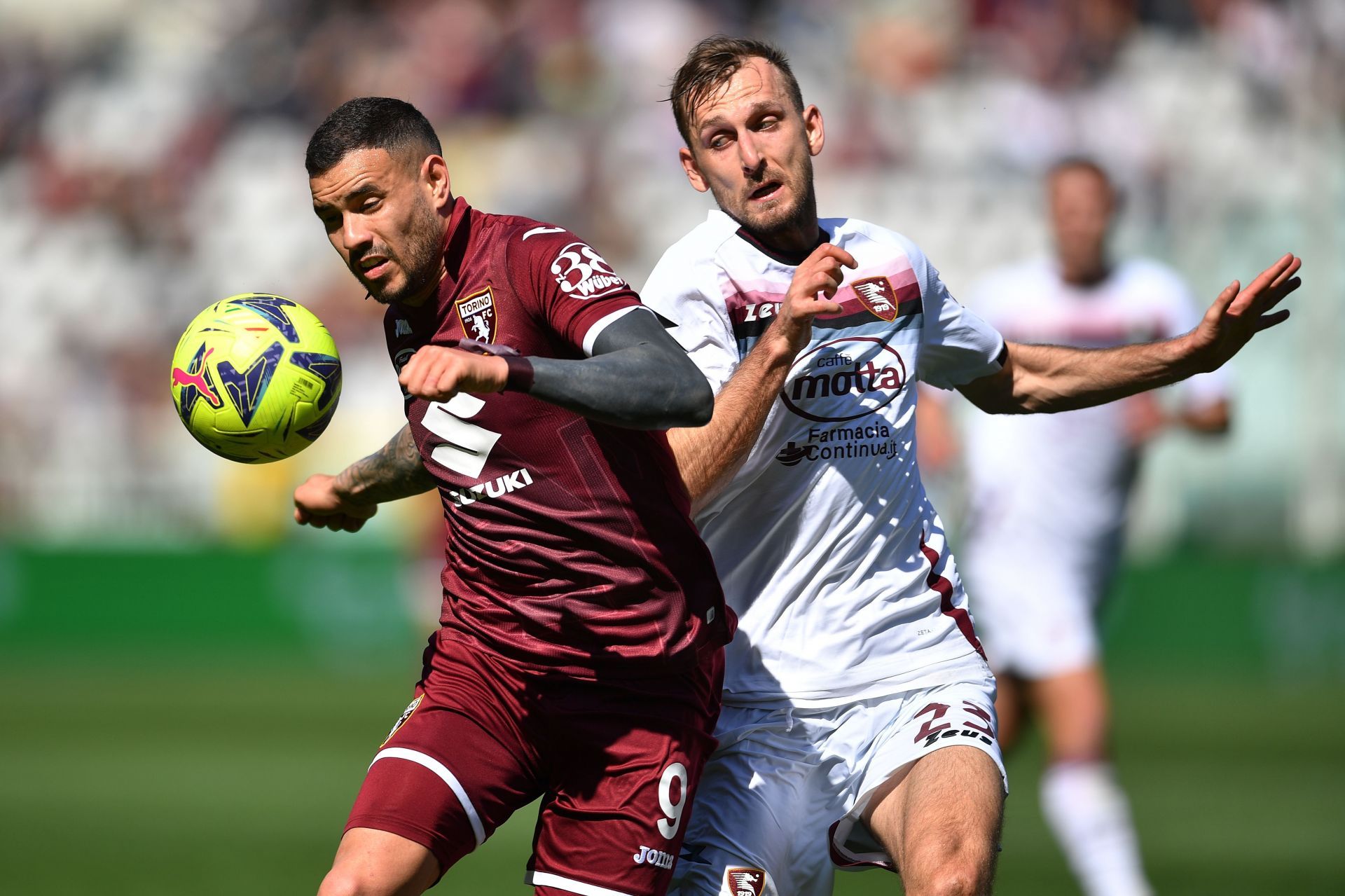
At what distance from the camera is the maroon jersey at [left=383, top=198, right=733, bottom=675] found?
4.29m

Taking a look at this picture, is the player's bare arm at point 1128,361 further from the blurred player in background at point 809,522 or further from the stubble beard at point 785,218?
the stubble beard at point 785,218

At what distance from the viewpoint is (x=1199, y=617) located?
14000 millimetres

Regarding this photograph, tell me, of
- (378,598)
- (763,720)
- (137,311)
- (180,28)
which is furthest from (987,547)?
(180,28)

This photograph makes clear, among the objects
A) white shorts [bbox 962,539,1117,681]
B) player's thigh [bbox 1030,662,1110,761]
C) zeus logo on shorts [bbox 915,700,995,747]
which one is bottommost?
player's thigh [bbox 1030,662,1110,761]

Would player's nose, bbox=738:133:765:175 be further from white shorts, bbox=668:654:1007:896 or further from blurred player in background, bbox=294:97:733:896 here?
white shorts, bbox=668:654:1007:896

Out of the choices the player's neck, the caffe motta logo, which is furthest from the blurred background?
the caffe motta logo

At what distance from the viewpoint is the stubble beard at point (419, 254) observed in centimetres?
429

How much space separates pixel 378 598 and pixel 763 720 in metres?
12.0

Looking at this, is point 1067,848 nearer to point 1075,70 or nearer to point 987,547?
point 987,547

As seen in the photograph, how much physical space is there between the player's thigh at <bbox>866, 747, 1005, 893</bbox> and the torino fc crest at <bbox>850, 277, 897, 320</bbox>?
1231 millimetres

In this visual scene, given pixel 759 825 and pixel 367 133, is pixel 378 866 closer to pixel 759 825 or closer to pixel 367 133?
pixel 759 825

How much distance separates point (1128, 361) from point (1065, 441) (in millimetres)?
3466

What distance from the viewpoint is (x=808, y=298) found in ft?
13.6

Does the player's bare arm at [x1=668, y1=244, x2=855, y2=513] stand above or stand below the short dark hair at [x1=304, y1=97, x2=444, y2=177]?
below
